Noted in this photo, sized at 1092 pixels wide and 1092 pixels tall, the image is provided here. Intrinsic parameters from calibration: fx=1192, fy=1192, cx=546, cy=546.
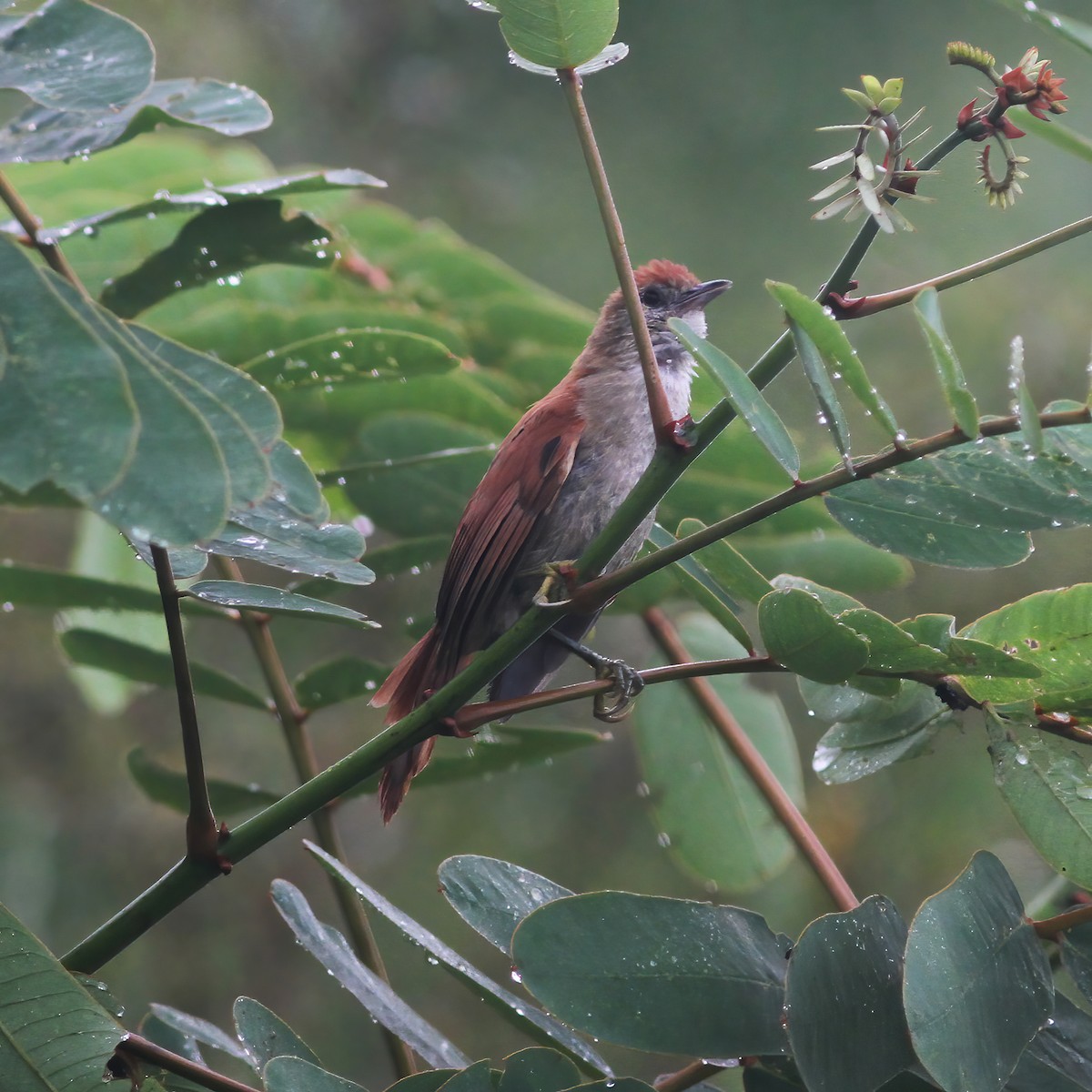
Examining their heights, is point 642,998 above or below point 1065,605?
below

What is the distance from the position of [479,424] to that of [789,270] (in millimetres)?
3096

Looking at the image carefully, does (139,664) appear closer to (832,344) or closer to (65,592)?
(65,592)

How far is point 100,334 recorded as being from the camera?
908 millimetres

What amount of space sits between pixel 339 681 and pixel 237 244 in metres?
0.68

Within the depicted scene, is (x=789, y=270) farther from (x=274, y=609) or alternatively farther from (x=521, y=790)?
(x=274, y=609)

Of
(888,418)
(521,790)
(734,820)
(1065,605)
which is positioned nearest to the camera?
(888,418)

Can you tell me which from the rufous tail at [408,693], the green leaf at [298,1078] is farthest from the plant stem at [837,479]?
the rufous tail at [408,693]

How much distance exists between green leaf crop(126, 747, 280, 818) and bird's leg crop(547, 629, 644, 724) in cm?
53

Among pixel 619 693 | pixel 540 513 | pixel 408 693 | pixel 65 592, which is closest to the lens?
pixel 65 592

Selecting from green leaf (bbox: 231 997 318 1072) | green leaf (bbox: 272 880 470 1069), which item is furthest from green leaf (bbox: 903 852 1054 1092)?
green leaf (bbox: 231 997 318 1072)

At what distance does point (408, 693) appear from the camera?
1988 millimetres

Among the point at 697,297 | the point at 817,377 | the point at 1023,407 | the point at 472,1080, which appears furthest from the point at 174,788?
the point at 697,297

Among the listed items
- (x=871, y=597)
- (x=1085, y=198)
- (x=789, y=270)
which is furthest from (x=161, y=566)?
(x=789, y=270)

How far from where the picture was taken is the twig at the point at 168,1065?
1.13m
